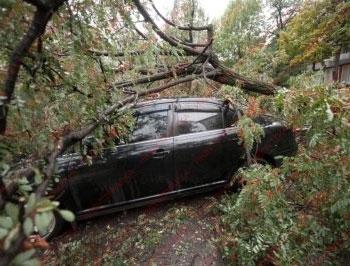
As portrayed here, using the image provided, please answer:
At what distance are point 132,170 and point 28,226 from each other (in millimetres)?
2865

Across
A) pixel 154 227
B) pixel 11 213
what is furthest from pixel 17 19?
pixel 154 227

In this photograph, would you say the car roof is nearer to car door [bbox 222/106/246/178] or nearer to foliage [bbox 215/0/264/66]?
car door [bbox 222/106/246/178]

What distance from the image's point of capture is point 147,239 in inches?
134

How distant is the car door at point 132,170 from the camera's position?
11.8ft

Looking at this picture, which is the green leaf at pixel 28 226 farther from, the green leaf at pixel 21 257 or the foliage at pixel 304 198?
the foliage at pixel 304 198

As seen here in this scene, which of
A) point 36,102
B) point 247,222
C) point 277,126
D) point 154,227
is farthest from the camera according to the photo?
point 277,126

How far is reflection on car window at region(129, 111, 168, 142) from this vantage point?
3811 mm

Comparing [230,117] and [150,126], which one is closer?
[150,126]

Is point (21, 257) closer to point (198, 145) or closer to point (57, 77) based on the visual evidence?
point (57, 77)

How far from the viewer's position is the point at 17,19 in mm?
1515

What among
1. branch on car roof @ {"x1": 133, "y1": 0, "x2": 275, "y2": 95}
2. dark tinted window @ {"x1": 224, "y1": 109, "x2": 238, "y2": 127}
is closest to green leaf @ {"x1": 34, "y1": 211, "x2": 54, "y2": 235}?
dark tinted window @ {"x1": 224, "y1": 109, "x2": 238, "y2": 127}

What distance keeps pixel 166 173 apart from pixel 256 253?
1.51 m

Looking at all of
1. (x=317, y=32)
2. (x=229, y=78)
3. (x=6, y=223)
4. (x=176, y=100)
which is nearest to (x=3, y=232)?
(x=6, y=223)

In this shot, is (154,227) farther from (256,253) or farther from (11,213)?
(11,213)
